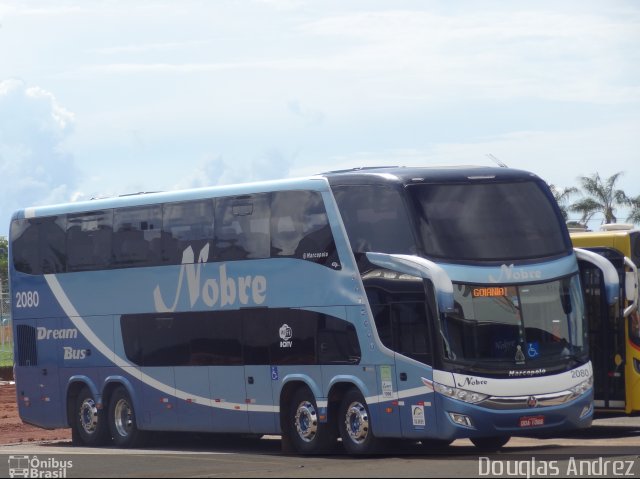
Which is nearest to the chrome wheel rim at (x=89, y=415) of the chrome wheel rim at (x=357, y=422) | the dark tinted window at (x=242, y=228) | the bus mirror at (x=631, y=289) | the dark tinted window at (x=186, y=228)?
the dark tinted window at (x=186, y=228)

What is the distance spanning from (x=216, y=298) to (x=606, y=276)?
609cm

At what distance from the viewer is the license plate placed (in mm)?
18125

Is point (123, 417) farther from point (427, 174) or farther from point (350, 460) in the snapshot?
point (427, 174)

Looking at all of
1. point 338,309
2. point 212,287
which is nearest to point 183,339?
point 212,287

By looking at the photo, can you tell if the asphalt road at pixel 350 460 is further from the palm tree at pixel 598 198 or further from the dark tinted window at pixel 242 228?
the palm tree at pixel 598 198

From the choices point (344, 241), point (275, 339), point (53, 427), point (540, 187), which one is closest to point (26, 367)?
point (53, 427)

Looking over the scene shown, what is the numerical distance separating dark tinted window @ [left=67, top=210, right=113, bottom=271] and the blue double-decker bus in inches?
1.5

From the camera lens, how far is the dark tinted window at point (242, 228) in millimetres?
20703

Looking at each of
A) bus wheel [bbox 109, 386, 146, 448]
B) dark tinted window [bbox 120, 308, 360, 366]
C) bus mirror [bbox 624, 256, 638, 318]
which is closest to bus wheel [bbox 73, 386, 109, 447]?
bus wheel [bbox 109, 386, 146, 448]

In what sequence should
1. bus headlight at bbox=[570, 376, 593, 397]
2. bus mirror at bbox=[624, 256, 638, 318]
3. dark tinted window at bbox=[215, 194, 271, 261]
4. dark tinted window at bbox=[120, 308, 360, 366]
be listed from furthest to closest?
dark tinted window at bbox=[215, 194, 271, 261], bus mirror at bbox=[624, 256, 638, 318], dark tinted window at bbox=[120, 308, 360, 366], bus headlight at bbox=[570, 376, 593, 397]
